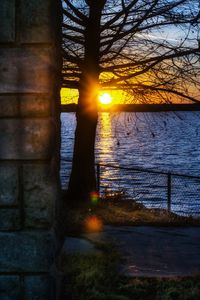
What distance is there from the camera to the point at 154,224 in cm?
859

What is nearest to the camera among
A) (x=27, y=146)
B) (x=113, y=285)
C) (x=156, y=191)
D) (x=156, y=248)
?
(x=27, y=146)

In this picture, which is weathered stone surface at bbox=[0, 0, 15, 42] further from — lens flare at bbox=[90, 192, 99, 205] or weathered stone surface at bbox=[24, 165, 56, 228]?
lens flare at bbox=[90, 192, 99, 205]

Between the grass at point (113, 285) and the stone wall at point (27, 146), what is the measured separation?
872 millimetres

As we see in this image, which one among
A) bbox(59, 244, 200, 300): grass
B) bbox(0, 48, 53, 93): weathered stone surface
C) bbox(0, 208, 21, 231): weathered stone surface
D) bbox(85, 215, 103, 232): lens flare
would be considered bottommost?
bbox(85, 215, 103, 232): lens flare

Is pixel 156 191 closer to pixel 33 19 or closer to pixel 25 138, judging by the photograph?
pixel 25 138

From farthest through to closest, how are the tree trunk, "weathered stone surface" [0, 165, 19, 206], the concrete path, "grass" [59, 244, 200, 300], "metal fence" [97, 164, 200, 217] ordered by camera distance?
"metal fence" [97, 164, 200, 217], the tree trunk, the concrete path, "grass" [59, 244, 200, 300], "weathered stone surface" [0, 165, 19, 206]

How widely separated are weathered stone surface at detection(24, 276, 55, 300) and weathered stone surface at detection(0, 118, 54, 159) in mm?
1130

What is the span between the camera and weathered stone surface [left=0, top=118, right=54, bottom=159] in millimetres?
4184

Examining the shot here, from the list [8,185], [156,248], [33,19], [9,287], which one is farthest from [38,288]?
[156,248]

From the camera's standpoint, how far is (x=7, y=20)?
13.5 feet

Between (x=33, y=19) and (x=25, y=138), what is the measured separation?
3.35 ft

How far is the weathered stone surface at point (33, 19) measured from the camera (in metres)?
4.09

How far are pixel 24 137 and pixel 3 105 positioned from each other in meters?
0.33

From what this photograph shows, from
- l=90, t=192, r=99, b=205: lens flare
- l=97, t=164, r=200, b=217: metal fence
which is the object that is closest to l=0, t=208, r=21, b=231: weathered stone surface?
l=97, t=164, r=200, b=217: metal fence
